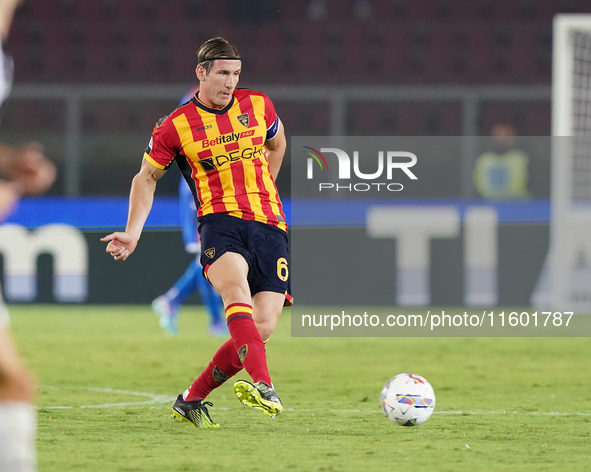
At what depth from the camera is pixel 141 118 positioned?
1460cm

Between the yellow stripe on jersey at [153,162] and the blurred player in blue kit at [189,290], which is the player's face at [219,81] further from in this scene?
the blurred player in blue kit at [189,290]

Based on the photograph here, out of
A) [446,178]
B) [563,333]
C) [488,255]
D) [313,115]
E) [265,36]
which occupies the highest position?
[265,36]

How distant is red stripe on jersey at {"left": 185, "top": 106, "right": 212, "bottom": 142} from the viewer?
17.3 feet

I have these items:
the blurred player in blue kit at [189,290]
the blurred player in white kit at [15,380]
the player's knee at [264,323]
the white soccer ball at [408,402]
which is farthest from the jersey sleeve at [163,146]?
the blurred player in blue kit at [189,290]

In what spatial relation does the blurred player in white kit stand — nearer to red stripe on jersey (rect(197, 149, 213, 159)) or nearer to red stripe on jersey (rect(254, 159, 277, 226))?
red stripe on jersey (rect(197, 149, 213, 159))

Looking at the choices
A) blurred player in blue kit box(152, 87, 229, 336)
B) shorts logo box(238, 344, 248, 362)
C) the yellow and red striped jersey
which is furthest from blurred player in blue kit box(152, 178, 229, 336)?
shorts logo box(238, 344, 248, 362)

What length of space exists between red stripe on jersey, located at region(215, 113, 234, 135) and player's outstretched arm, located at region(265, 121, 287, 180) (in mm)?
322

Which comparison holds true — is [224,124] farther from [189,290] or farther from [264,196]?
[189,290]

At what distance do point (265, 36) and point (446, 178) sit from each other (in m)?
6.83

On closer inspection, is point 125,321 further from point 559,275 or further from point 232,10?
point 232,10

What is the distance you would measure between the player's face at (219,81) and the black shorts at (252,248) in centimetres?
59

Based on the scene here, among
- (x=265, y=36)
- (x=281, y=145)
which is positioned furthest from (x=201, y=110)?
(x=265, y=36)

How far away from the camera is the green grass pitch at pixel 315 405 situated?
4414 millimetres

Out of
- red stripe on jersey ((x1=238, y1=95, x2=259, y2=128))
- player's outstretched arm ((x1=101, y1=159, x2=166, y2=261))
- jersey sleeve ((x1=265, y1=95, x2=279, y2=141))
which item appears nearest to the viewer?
player's outstretched arm ((x1=101, y1=159, x2=166, y2=261))
